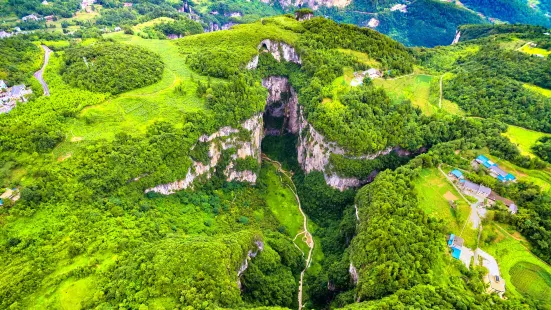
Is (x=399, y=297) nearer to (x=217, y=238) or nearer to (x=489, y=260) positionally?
(x=489, y=260)

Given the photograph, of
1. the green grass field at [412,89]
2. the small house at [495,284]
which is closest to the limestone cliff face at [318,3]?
the green grass field at [412,89]

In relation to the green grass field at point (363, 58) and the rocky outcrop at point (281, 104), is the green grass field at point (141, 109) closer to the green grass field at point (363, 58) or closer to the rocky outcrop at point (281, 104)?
the rocky outcrop at point (281, 104)

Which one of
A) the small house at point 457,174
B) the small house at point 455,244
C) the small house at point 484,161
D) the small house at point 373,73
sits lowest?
the small house at point 455,244

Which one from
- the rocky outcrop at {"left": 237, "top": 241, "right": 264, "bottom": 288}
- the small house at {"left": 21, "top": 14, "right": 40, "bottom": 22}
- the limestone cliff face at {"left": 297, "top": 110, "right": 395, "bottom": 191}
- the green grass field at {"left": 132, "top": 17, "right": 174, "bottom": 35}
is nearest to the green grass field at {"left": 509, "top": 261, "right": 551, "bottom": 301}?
the limestone cliff face at {"left": 297, "top": 110, "right": 395, "bottom": 191}

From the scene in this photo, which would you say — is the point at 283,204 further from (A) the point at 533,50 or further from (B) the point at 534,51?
(A) the point at 533,50

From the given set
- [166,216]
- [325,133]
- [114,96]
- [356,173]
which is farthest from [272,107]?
[166,216]

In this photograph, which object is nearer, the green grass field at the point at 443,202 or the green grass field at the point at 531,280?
the green grass field at the point at 531,280

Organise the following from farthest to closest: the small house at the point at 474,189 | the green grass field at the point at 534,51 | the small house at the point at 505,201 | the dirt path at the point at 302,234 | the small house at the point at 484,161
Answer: the green grass field at the point at 534,51
the dirt path at the point at 302,234
the small house at the point at 484,161
the small house at the point at 474,189
the small house at the point at 505,201

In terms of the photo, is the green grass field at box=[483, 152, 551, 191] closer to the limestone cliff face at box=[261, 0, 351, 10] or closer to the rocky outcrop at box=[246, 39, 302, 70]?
the rocky outcrop at box=[246, 39, 302, 70]
